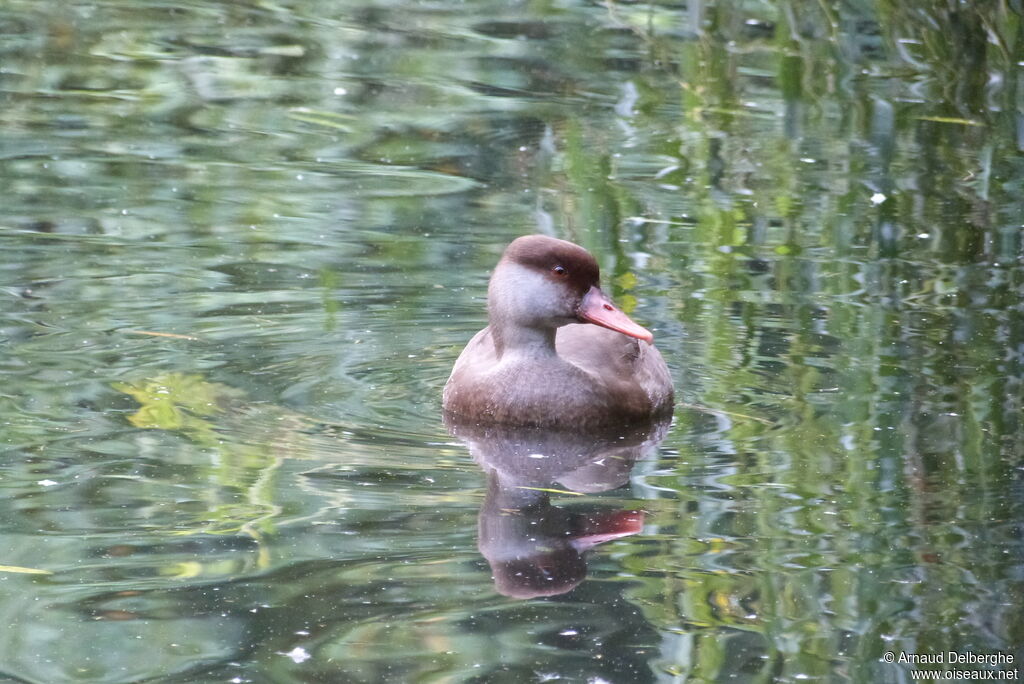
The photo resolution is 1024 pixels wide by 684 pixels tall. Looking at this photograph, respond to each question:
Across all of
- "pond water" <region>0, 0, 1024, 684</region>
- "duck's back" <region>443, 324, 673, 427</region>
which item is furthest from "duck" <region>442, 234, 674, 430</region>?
"pond water" <region>0, 0, 1024, 684</region>

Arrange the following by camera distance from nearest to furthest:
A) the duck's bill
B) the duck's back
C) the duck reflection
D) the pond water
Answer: the pond water → the duck reflection → the duck's back → the duck's bill

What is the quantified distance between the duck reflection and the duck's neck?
0.34m

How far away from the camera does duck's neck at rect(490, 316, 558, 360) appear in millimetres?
7039

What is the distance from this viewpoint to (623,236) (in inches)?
366

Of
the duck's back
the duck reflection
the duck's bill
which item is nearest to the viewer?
the duck reflection

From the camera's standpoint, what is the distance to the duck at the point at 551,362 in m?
6.84

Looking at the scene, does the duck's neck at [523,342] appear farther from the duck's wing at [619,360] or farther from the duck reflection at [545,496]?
the duck reflection at [545,496]

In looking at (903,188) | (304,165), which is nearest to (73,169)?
(304,165)

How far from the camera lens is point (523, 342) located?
706 centimetres

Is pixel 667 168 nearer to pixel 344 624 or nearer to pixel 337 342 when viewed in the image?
pixel 337 342

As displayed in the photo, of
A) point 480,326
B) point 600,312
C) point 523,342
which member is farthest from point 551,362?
point 480,326

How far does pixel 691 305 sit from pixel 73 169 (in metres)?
3.91

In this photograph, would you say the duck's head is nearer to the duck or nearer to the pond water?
the duck

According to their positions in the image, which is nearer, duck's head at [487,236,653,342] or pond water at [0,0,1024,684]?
pond water at [0,0,1024,684]
